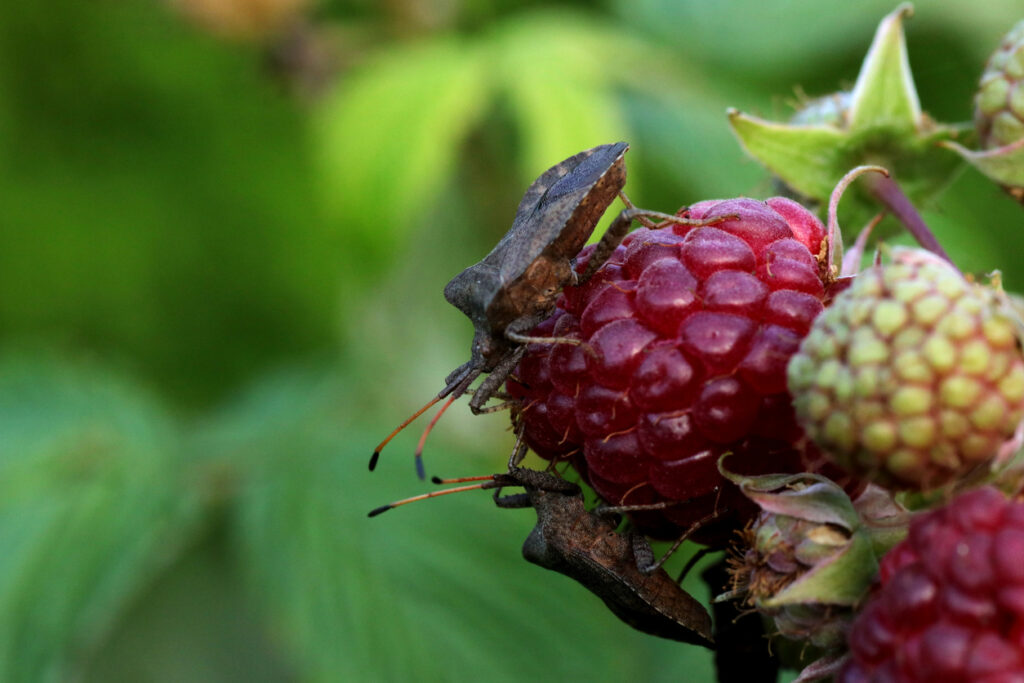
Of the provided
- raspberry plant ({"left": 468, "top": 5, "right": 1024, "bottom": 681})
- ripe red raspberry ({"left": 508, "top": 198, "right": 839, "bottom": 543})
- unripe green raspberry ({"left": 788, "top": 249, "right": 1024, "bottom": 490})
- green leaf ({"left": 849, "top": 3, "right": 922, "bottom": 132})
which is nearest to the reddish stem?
raspberry plant ({"left": 468, "top": 5, "right": 1024, "bottom": 681})

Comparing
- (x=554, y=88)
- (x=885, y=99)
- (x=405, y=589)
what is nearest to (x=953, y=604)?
(x=885, y=99)

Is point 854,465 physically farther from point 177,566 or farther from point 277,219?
point 277,219

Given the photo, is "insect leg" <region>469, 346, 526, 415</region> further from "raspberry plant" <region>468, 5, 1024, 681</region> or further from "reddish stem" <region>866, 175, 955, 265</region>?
"reddish stem" <region>866, 175, 955, 265</region>

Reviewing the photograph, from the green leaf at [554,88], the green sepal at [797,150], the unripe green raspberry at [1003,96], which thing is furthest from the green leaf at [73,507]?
the unripe green raspberry at [1003,96]

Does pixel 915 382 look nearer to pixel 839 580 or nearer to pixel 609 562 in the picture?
pixel 839 580

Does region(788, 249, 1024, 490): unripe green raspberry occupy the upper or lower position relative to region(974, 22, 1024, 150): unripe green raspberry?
lower

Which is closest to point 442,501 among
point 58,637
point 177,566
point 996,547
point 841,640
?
point 58,637

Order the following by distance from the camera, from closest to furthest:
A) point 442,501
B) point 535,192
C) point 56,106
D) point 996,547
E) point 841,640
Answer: point 996,547
point 841,640
point 535,192
point 442,501
point 56,106
